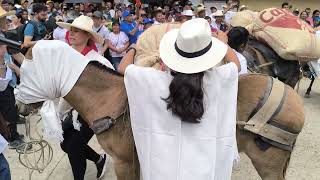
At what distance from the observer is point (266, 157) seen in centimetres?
319

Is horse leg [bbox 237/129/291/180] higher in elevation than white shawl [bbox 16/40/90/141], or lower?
lower

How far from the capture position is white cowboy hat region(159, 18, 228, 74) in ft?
8.20

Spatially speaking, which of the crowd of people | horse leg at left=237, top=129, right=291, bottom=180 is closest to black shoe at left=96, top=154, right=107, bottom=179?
the crowd of people

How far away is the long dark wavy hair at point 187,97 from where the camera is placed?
8.04 ft

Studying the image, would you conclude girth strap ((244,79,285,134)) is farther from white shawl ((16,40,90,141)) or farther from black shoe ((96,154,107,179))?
black shoe ((96,154,107,179))

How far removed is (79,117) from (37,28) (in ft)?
12.6

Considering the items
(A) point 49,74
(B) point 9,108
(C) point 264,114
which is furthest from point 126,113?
(B) point 9,108

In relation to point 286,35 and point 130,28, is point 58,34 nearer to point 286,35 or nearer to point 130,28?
point 130,28

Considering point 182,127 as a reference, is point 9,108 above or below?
below

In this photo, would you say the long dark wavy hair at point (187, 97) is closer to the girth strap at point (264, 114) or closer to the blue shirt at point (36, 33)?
the girth strap at point (264, 114)

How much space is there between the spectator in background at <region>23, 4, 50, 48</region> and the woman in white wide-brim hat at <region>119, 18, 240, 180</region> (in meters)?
4.39

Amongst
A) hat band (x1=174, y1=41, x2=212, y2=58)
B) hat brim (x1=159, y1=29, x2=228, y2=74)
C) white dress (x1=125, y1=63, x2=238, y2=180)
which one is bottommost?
white dress (x1=125, y1=63, x2=238, y2=180)

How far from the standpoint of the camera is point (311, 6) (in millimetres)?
19344

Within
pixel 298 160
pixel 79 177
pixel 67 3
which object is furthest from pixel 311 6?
pixel 79 177
